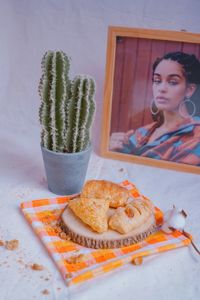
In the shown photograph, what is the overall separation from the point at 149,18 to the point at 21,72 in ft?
1.53

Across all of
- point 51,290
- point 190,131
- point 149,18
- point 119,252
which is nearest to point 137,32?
point 149,18

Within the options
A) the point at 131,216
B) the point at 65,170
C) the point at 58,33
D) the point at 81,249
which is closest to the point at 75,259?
the point at 81,249

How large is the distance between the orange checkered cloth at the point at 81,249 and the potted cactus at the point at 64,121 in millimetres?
107

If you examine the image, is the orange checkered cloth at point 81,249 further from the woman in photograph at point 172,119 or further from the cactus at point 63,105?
the woman in photograph at point 172,119

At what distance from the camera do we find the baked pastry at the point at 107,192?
35.7 inches

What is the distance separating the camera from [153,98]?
45.3 inches

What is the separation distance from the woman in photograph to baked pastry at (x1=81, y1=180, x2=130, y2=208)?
0.29 meters

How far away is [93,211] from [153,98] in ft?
1.48

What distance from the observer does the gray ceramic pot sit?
1.00 metres

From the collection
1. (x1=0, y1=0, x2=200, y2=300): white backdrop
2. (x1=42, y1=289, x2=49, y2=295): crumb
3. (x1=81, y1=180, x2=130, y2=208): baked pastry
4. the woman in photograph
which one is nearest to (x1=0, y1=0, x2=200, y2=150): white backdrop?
(x1=0, y1=0, x2=200, y2=300): white backdrop

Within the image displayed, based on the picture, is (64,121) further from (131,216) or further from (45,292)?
(45,292)

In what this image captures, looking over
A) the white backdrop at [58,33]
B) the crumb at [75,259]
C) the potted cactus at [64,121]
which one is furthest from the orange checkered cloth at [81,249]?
the white backdrop at [58,33]

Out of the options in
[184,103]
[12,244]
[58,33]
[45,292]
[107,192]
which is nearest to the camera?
[45,292]

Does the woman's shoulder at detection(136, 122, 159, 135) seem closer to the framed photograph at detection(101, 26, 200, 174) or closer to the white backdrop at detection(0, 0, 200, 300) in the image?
the framed photograph at detection(101, 26, 200, 174)
